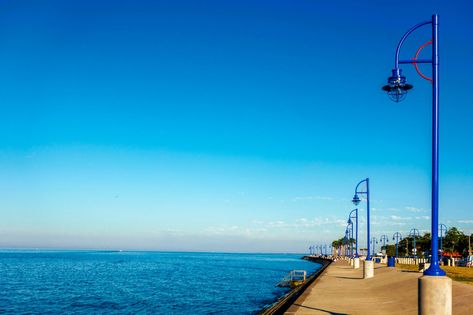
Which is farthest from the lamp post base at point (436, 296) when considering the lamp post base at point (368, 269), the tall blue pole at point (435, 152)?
the lamp post base at point (368, 269)

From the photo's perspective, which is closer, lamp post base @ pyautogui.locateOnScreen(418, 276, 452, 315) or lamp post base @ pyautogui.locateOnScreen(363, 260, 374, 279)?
lamp post base @ pyautogui.locateOnScreen(418, 276, 452, 315)

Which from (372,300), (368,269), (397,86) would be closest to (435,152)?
(397,86)

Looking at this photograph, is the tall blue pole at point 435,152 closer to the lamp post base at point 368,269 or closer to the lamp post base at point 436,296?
the lamp post base at point 436,296

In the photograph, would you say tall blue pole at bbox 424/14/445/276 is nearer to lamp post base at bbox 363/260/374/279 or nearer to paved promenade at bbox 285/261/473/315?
paved promenade at bbox 285/261/473/315

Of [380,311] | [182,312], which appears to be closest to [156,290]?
[182,312]

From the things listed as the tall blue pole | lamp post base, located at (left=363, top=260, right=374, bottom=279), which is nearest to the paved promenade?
the tall blue pole

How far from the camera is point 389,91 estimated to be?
13234mm

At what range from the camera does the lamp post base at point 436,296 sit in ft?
36.4

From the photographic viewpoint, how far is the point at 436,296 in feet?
36.5

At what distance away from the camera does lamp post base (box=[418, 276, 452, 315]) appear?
36.4ft

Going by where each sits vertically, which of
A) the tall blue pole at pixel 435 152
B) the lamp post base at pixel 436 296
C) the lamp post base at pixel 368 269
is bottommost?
the lamp post base at pixel 368 269

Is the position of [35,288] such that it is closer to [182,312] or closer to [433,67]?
[182,312]

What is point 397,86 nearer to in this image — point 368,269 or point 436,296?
point 436,296

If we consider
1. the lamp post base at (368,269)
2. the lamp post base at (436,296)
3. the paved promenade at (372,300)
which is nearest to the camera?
the lamp post base at (436,296)
